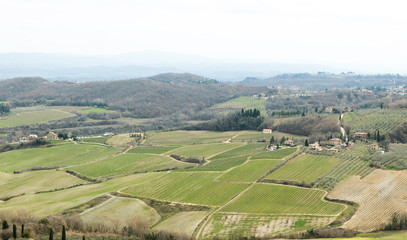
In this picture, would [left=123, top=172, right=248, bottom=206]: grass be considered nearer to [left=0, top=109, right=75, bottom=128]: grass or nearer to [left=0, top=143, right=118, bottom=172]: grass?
[left=0, top=143, right=118, bottom=172]: grass

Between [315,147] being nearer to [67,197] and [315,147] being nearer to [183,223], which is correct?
[183,223]

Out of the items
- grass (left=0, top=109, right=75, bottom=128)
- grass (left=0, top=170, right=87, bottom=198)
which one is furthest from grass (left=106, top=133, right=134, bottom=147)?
grass (left=0, top=109, right=75, bottom=128)

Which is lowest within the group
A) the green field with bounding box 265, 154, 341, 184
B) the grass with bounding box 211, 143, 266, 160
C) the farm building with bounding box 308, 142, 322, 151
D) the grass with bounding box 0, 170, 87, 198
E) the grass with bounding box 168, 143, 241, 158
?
the grass with bounding box 0, 170, 87, 198

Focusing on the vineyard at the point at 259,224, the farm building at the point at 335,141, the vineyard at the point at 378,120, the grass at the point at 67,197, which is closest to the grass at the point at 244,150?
the farm building at the point at 335,141

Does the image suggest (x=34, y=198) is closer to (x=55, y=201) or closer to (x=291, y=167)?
(x=55, y=201)

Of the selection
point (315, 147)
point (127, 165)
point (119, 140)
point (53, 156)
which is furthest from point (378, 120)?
point (53, 156)

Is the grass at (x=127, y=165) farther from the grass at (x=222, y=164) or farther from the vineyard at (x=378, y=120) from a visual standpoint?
the vineyard at (x=378, y=120)
